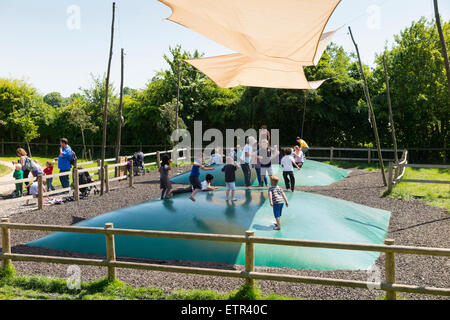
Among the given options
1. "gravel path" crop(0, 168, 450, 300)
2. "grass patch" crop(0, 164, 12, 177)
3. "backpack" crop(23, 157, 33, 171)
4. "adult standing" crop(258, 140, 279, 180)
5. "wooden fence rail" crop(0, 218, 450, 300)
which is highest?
"adult standing" crop(258, 140, 279, 180)

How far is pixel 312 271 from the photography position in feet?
21.4

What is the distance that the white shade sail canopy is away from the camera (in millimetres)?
5402

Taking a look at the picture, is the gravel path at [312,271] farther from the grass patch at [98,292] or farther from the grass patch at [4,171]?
the grass patch at [4,171]

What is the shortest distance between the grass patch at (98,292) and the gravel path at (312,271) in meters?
0.31

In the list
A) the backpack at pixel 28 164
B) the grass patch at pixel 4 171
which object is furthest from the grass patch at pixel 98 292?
the grass patch at pixel 4 171

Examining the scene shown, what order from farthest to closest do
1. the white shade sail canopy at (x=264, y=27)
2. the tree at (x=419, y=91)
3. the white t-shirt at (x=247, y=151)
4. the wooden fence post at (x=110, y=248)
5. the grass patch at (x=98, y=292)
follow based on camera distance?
the tree at (x=419, y=91), the white t-shirt at (x=247, y=151), the wooden fence post at (x=110, y=248), the white shade sail canopy at (x=264, y=27), the grass patch at (x=98, y=292)

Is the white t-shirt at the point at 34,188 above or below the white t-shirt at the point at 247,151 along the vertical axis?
below

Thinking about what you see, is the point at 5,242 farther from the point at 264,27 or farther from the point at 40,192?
the point at 40,192

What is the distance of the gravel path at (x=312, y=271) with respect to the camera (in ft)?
18.6

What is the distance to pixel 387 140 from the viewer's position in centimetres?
2675

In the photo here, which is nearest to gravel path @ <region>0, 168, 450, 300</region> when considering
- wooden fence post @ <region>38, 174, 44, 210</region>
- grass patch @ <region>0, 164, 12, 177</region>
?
wooden fence post @ <region>38, 174, 44, 210</region>

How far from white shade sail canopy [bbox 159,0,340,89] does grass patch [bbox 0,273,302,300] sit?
3.90m

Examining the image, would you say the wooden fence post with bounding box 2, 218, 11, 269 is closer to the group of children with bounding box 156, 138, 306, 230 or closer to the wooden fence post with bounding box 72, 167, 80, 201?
the group of children with bounding box 156, 138, 306, 230

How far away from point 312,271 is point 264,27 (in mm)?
4106
